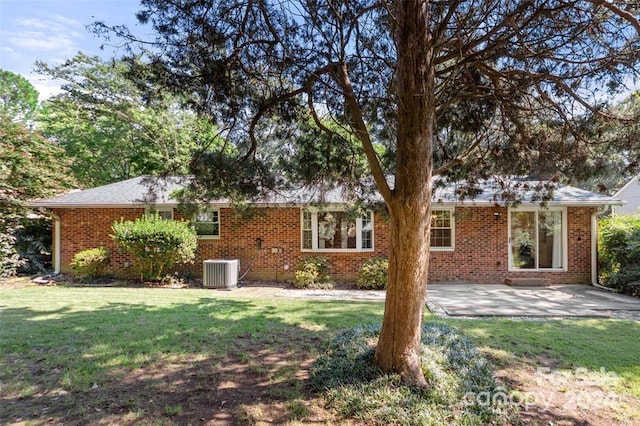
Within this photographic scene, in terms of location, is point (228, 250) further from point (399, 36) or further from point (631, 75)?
point (631, 75)

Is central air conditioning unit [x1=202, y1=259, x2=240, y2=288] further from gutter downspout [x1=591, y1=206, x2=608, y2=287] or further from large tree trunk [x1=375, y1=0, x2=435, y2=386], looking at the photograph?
gutter downspout [x1=591, y1=206, x2=608, y2=287]

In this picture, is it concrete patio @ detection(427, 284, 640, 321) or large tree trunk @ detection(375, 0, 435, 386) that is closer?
large tree trunk @ detection(375, 0, 435, 386)

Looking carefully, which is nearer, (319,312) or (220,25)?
(220,25)

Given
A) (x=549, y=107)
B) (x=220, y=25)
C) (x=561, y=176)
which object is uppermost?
(x=220, y=25)

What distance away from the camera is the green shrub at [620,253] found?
959 centimetres

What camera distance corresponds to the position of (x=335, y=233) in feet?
38.9

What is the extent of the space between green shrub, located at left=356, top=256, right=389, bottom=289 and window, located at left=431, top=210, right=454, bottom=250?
2.20 m

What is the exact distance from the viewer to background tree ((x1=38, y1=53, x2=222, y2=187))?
18562 millimetres

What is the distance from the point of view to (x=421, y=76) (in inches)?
134

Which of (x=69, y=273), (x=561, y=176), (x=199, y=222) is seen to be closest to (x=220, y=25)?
(x=561, y=176)

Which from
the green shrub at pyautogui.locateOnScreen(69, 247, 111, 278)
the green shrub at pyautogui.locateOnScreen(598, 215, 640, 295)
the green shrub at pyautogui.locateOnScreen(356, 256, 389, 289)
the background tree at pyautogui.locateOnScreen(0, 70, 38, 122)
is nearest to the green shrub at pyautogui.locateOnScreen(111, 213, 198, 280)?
the green shrub at pyautogui.locateOnScreen(69, 247, 111, 278)

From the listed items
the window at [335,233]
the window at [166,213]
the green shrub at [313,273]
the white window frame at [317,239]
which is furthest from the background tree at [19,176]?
the window at [335,233]

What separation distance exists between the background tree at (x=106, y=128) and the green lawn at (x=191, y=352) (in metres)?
13.9

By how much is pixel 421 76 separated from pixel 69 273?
13657mm
